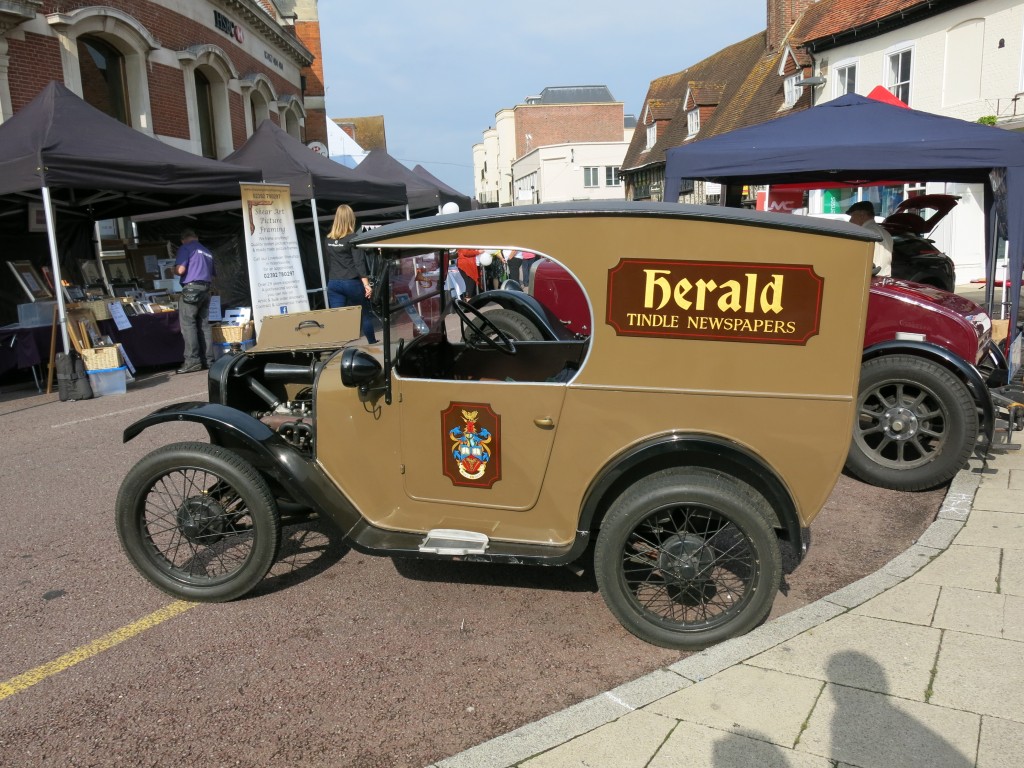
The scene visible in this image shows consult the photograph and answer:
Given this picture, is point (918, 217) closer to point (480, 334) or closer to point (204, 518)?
point (480, 334)

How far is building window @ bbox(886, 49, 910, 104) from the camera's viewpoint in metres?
19.8

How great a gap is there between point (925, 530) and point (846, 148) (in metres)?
4.05

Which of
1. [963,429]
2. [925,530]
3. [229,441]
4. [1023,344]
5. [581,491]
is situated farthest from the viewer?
[1023,344]

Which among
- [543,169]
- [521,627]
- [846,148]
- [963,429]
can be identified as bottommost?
[521,627]

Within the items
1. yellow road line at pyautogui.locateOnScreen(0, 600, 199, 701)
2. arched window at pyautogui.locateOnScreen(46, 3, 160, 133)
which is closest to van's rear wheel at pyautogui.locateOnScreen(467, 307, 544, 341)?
yellow road line at pyautogui.locateOnScreen(0, 600, 199, 701)

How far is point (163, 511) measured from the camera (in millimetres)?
4414

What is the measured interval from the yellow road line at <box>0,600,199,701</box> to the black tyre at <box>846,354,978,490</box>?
412 centimetres

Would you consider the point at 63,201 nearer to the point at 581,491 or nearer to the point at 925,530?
the point at 581,491

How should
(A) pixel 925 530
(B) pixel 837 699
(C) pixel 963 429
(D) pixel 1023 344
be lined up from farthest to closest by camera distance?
(D) pixel 1023 344, (C) pixel 963 429, (A) pixel 925 530, (B) pixel 837 699

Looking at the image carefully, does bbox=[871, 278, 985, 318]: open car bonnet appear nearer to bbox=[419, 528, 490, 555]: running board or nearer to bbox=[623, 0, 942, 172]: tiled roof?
bbox=[419, 528, 490, 555]: running board

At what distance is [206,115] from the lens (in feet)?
61.9

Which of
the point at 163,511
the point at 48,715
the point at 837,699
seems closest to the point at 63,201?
the point at 163,511

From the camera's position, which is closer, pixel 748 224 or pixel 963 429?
pixel 748 224

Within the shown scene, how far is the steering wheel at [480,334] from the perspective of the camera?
4211mm
